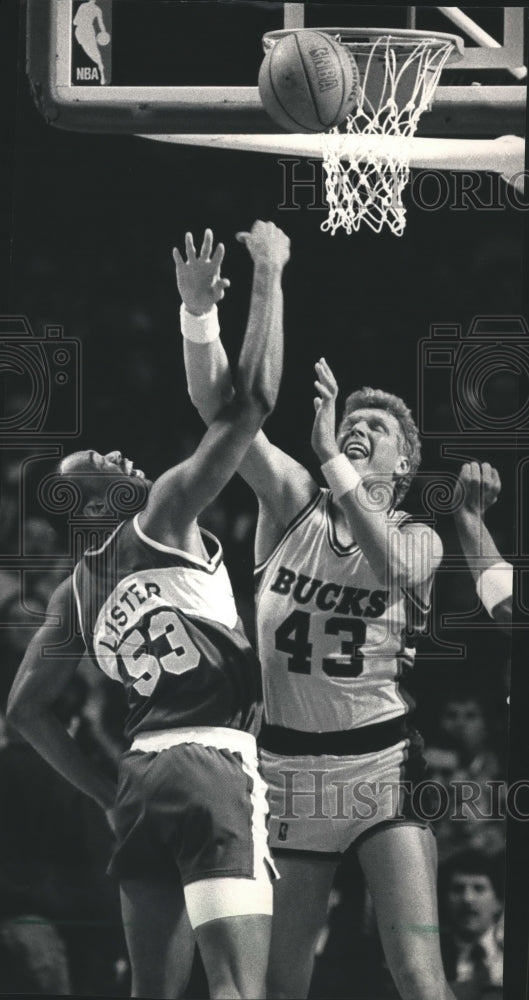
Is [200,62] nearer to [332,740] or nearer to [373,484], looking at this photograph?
[373,484]

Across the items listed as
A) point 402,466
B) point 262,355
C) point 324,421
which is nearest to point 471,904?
point 402,466

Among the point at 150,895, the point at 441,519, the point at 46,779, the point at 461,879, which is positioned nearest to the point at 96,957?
the point at 150,895

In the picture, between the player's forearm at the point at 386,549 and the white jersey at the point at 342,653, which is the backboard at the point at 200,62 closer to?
the player's forearm at the point at 386,549

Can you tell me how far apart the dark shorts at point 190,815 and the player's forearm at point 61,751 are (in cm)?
7

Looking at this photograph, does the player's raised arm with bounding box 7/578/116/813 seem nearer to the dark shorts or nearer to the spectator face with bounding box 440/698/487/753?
the dark shorts

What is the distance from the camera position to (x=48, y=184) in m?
4.25

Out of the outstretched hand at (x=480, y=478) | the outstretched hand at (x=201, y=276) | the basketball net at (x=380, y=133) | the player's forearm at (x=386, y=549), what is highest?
the basketball net at (x=380, y=133)

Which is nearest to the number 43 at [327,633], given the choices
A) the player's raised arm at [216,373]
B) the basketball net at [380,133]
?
the player's raised arm at [216,373]

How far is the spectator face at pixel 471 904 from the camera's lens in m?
4.14

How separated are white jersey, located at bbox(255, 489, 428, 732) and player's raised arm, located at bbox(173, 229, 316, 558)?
0.81 ft

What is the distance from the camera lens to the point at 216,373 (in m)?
4.18

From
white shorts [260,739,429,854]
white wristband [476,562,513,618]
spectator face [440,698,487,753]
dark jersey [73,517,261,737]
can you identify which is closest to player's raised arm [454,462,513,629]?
white wristband [476,562,513,618]

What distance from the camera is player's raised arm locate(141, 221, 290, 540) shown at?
13.7ft

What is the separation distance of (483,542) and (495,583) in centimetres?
13
